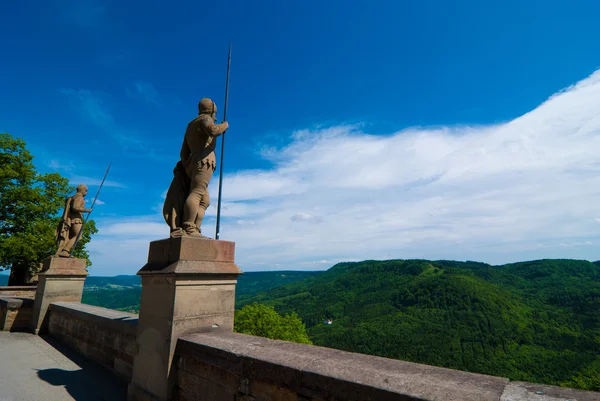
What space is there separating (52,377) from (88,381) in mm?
608

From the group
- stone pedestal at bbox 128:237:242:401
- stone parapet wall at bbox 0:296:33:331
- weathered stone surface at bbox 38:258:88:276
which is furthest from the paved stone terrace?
stone parapet wall at bbox 0:296:33:331

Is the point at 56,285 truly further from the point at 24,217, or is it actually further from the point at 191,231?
the point at 24,217

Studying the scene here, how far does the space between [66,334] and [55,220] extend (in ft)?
45.7

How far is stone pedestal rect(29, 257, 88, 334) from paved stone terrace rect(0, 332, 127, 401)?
4.89 ft

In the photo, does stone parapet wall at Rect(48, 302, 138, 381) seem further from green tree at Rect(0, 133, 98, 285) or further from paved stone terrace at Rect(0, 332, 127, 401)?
green tree at Rect(0, 133, 98, 285)

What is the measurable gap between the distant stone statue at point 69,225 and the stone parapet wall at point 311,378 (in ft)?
23.2

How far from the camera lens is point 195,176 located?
429cm

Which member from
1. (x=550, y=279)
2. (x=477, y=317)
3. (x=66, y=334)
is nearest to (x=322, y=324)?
(x=477, y=317)

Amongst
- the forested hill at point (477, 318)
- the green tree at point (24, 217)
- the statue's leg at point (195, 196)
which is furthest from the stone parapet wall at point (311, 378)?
the forested hill at point (477, 318)

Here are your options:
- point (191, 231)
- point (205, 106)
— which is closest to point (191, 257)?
point (191, 231)

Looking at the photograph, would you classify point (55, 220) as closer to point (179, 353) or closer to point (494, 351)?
point (179, 353)

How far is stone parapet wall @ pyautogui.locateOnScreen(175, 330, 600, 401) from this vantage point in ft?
6.07

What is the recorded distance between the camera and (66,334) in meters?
7.27

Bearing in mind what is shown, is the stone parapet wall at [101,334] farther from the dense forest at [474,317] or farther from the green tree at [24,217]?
the dense forest at [474,317]
